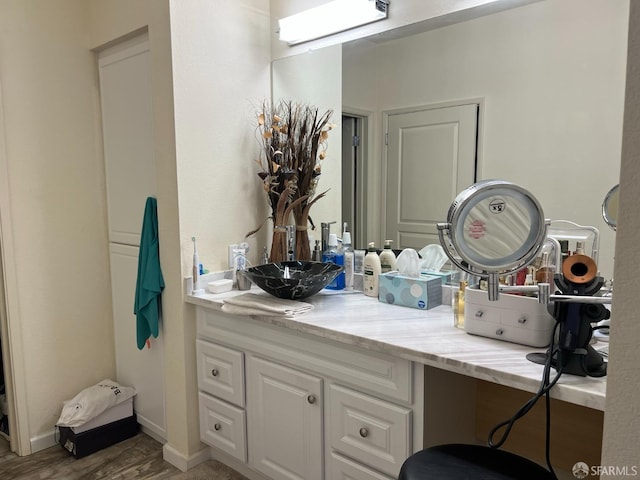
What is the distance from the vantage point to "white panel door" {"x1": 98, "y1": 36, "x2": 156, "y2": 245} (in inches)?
90.5

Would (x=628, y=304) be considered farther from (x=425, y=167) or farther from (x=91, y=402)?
(x=91, y=402)

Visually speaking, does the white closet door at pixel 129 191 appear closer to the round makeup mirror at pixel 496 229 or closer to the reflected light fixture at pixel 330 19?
the reflected light fixture at pixel 330 19

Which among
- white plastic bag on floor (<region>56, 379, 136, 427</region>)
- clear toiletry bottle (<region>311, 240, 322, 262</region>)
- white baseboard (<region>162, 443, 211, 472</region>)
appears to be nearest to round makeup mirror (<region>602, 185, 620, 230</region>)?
clear toiletry bottle (<region>311, 240, 322, 262</region>)

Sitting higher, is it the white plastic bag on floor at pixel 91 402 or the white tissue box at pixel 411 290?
the white tissue box at pixel 411 290

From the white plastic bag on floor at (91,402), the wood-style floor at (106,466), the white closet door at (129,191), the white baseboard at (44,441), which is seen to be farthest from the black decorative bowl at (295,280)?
the white baseboard at (44,441)

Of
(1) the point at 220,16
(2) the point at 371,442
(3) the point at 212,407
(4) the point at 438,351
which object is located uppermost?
(1) the point at 220,16

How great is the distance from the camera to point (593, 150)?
162 centimetres

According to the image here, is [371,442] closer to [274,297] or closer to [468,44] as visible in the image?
[274,297]

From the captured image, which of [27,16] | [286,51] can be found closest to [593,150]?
[286,51]

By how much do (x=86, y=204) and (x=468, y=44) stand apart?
6.58ft

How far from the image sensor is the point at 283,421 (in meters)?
1.88

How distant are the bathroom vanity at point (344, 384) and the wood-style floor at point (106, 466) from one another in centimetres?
14

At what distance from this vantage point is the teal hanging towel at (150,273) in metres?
2.22

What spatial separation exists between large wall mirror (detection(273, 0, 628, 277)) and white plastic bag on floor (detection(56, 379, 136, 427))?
4.51 feet
